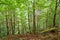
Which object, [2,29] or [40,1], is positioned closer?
[40,1]

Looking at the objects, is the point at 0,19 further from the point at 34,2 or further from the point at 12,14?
the point at 34,2

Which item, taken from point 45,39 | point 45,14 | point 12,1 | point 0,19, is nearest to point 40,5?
point 12,1

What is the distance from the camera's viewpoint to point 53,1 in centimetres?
1941

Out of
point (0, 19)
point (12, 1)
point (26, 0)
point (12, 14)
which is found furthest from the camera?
point (0, 19)

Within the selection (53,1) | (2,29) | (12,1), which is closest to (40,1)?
(53,1)

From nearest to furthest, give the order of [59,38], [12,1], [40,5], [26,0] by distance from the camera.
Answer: [59,38] → [12,1] → [26,0] → [40,5]

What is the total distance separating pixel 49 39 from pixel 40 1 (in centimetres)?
1123

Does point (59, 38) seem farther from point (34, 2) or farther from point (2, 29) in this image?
point (2, 29)

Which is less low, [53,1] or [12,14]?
[53,1]

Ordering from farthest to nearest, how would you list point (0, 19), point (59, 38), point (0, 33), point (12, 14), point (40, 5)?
point (0, 19)
point (12, 14)
point (0, 33)
point (40, 5)
point (59, 38)

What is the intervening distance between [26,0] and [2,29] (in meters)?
12.0

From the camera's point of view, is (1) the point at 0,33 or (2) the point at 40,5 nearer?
(2) the point at 40,5

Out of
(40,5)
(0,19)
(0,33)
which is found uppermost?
(40,5)

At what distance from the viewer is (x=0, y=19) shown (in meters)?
33.1
